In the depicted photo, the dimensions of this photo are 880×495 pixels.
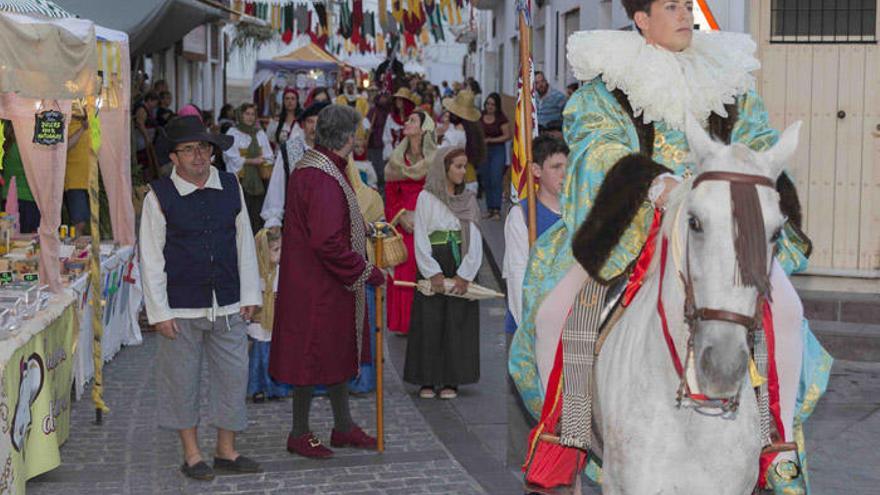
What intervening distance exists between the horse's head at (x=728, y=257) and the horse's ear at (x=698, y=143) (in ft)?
0.16

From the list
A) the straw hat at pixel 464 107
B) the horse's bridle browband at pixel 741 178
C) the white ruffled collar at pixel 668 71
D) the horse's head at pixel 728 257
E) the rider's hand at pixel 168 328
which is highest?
the straw hat at pixel 464 107

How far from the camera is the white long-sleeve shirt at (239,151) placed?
16.9 meters

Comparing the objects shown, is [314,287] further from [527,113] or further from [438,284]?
[438,284]

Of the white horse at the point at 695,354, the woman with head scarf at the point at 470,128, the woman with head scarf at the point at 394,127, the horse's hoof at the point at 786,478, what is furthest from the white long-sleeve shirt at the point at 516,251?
the woman with head scarf at the point at 394,127

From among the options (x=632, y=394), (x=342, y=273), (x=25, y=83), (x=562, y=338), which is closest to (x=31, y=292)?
(x=25, y=83)

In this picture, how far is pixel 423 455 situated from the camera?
7852mm

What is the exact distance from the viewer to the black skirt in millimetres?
9453

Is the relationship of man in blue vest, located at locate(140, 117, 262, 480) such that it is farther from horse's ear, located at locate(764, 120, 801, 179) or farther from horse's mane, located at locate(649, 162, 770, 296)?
horse's mane, located at locate(649, 162, 770, 296)

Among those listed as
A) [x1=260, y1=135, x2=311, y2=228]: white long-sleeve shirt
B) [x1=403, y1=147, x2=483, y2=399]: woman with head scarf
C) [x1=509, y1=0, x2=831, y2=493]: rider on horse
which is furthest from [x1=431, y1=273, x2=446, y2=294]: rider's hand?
[x1=509, y1=0, x2=831, y2=493]: rider on horse

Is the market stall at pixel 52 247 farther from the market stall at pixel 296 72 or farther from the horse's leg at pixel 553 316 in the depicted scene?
the market stall at pixel 296 72

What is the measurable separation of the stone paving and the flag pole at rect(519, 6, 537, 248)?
5.10 ft

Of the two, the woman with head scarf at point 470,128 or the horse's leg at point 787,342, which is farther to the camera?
the woman with head scarf at point 470,128

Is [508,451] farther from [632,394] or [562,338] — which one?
[632,394]

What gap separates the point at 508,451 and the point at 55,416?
2689 mm
